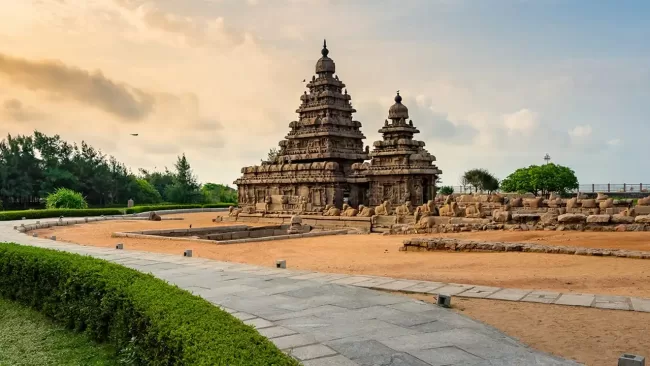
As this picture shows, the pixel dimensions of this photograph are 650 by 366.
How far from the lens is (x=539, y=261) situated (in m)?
13.6

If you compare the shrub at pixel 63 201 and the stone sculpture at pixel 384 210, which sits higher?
the shrub at pixel 63 201

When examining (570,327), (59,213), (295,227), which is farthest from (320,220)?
(570,327)

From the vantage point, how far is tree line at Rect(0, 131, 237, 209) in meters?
52.4

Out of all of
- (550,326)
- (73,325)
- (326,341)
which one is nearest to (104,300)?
(73,325)

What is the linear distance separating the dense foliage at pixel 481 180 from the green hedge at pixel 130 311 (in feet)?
180

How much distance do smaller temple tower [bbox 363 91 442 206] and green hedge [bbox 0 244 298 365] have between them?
2516cm

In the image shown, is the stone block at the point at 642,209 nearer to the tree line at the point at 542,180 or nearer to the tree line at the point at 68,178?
the tree line at the point at 542,180

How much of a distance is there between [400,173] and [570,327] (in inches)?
1048

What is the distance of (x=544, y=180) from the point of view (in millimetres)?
52688

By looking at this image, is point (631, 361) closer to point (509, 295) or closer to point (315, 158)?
point (509, 295)

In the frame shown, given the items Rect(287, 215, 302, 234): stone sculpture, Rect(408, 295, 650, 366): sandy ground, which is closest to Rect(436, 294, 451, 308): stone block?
Rect(408, 295, 650, 366): sandy ground

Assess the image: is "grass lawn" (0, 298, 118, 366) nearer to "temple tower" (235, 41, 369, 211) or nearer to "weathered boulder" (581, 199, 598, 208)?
"weathered boulder" (581, 199, 598, 208)

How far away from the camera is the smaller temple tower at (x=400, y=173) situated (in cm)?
3312

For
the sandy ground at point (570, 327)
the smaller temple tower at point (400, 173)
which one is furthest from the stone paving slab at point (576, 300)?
the smaller temple tower at point (400, 173)
